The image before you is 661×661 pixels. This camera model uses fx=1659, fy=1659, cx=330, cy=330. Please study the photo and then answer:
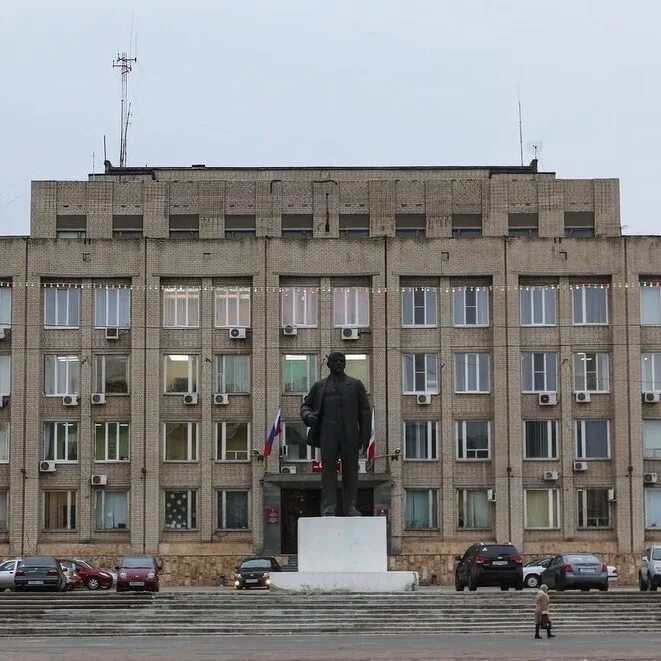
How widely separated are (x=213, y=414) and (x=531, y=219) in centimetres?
1483

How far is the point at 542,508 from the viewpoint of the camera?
62.8 m

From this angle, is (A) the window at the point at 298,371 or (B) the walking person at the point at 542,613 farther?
(A) the window at the point at 298,371

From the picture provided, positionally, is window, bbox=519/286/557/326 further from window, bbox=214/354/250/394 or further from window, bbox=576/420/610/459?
window, bbox=214/354/250/394

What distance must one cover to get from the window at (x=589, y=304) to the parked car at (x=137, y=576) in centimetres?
2094

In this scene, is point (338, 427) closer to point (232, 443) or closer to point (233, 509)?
point (232, 443)

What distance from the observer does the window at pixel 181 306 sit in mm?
63719

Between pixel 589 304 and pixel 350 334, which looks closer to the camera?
pixel 350 334

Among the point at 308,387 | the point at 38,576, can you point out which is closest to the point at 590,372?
the point at 308,387

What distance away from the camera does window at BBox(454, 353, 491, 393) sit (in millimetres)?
63344

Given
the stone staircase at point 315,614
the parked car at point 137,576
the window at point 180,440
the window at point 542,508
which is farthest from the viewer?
the window at point 180,440

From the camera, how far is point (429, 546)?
62438 mm

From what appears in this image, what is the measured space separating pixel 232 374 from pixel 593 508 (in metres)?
14.6

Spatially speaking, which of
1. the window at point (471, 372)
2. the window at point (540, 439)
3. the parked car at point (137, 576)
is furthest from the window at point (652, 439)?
the parked car at point (137, 576)

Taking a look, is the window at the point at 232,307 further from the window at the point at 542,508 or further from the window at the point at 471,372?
the window at the point at 542,508
